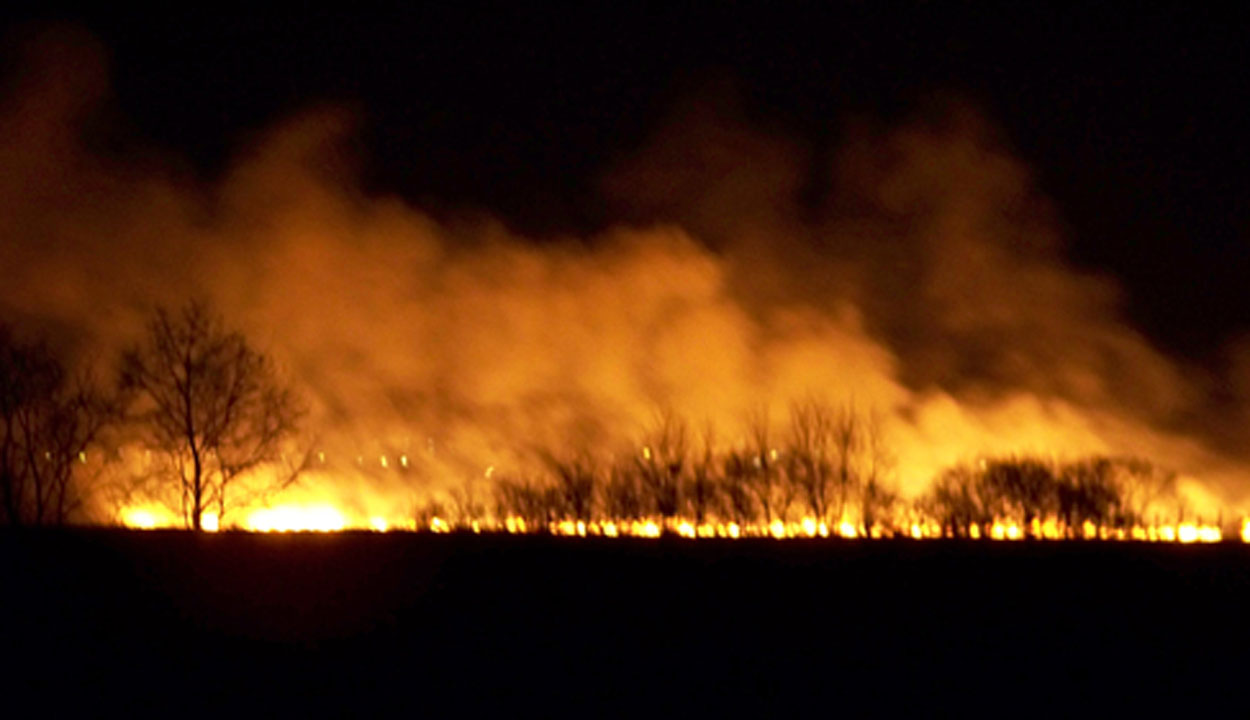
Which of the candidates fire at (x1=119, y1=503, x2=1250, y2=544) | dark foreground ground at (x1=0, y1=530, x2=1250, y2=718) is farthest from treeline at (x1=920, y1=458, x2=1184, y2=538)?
dark foreground ground at (x1=0, y1=530, x2=1250, y2=718)

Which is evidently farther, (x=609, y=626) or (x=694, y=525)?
(x=694, y=525)

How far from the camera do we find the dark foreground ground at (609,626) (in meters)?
9.55

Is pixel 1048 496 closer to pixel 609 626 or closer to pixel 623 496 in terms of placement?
pixel 623 496

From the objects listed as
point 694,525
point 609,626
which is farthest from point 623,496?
point 609,626

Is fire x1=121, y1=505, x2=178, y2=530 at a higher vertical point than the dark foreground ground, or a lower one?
higher

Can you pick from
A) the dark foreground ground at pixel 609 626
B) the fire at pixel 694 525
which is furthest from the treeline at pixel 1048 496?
the dark foreground ground at pixel 609 626

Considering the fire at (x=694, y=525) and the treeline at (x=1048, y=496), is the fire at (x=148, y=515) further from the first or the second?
the treeline at (x=1048, y=496)

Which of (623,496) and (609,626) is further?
(623,496)

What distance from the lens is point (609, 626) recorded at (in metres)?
10.4

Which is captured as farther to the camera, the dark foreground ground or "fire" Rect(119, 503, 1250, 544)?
"fire" Rect(119, 503, 1250, 544)

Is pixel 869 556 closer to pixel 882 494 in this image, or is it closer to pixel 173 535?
pixel 173 535

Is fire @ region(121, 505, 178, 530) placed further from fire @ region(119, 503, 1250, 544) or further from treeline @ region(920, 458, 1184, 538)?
treeline @ region(920, 458, 1184, 538)

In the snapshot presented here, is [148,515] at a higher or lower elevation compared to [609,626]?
higher

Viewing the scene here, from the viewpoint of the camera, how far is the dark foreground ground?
955 cm
